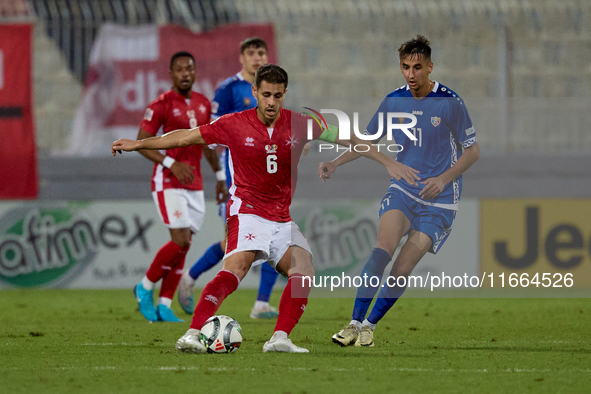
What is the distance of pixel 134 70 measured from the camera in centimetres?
1395

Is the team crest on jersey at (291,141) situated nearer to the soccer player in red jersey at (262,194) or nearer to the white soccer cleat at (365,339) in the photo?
the soccer player in red jersey at (262,194)

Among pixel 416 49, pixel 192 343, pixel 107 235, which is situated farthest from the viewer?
pixel 107 235

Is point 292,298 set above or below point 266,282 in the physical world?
above

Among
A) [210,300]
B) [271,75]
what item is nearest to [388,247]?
[210,300]

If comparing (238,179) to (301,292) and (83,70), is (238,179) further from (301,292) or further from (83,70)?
(83,70)

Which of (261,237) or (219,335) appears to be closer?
(219,335)

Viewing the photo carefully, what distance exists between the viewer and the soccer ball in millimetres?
5367

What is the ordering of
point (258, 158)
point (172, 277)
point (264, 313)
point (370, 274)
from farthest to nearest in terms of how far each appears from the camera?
1. point (264, 313)
2. point (172, 277)
3. point (370, 274)
4. point (258, 158)

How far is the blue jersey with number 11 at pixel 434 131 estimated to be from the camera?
6199 millimetres

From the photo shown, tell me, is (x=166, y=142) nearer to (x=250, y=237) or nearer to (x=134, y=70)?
(x=250, y=237)

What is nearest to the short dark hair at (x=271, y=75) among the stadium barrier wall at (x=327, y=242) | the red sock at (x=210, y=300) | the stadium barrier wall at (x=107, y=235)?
the red sock at (x=210, y=300)

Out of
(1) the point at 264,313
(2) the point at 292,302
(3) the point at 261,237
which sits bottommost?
(1) the point at 264,313

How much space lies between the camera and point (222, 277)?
5418mm

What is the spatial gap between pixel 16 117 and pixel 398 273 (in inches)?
373
